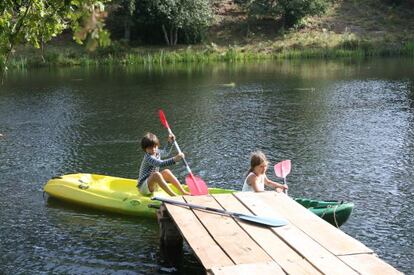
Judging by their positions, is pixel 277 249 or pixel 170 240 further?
pixel 170 240

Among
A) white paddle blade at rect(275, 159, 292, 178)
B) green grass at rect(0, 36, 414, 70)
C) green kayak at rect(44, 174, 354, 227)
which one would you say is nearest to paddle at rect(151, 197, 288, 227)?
green kayak at rect(44, 174, 354, 227)

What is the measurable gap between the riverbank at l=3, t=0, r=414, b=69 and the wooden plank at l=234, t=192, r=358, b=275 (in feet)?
94.0

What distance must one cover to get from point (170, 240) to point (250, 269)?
2517 mm

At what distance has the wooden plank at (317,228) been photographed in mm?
6078

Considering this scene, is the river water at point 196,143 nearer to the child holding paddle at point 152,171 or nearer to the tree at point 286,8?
the child holding paddle at point 152,171

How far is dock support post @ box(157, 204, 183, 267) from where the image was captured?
26.0 feet

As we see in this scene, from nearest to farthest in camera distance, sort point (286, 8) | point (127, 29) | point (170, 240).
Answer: point (170, 240) → point (127, 29) → point (286, 8)

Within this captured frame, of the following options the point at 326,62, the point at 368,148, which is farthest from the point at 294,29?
the point at 368,148

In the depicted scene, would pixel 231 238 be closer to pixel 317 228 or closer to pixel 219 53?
pixel 317 228

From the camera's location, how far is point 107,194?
10.2m

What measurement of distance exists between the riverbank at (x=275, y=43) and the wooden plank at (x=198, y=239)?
2873cm

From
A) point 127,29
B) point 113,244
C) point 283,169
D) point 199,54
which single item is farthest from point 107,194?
point 127,29

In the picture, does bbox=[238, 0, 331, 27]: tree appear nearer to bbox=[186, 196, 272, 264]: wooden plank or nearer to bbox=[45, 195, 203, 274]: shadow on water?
bbox=[45, 195, 203, 274]: shadow on water

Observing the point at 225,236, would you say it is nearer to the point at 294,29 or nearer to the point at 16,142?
the point at 16,142
